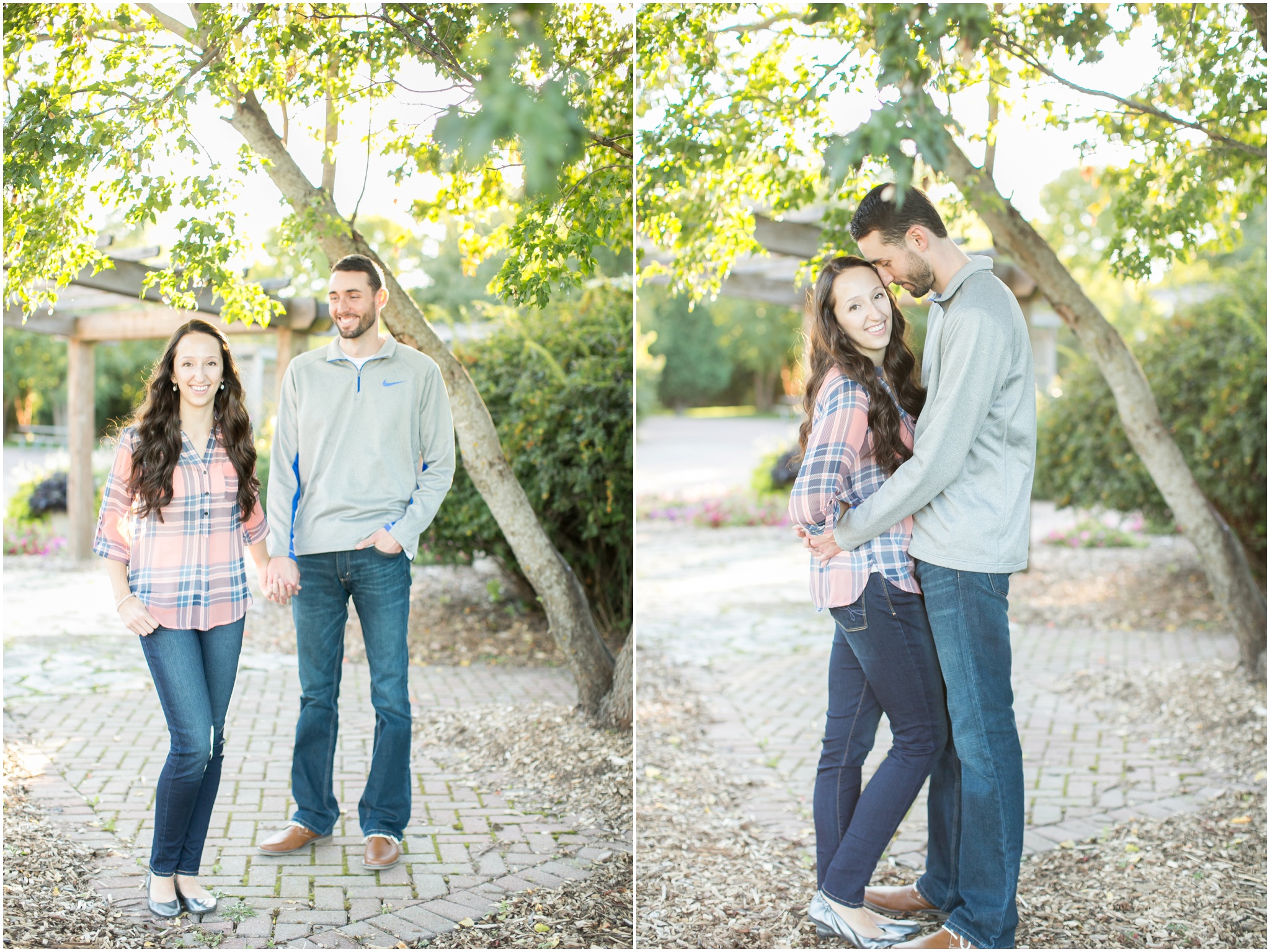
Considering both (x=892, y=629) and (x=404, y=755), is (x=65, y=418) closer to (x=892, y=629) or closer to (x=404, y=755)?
(x=404, y=755)

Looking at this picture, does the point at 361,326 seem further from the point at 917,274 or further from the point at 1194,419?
the point at 1194,419

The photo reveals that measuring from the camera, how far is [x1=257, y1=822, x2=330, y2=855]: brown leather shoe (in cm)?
282

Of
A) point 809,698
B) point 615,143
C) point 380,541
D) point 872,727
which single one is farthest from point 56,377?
point 809,698

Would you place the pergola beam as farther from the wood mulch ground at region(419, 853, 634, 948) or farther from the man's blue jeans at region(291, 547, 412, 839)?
the wood mulch ground at region(419, 853, 634, 948)

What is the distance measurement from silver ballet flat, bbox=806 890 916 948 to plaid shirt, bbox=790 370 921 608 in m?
0.87

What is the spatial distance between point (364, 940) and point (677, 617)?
5.01m

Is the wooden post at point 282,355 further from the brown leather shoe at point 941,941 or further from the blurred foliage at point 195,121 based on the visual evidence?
the brown leather shoe at point 941,941

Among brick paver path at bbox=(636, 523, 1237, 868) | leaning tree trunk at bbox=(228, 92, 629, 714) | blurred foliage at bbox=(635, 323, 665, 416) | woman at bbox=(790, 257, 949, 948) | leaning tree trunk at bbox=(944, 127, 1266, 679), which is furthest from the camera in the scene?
blurred foliage at bbox=(635, 323, 665, 416)

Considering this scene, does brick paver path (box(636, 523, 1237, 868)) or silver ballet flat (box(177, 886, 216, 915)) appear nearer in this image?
silver ballet flat (box(177, 886, 216, 915))

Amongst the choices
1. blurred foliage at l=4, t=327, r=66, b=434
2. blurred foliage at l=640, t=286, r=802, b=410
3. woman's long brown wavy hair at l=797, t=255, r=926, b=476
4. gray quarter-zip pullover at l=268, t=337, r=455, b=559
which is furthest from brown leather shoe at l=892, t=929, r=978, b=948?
blurred foliage at l=640, t=286, r=802, b=410

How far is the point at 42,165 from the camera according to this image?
2.84 m

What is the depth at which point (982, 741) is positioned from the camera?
2531mm

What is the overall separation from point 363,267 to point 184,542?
2.82ft

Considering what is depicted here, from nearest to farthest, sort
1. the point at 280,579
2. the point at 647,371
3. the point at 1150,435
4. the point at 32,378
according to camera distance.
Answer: the point at 280,579 < the point at 32,378 < the point at 1150,435 < the point at 647,371
